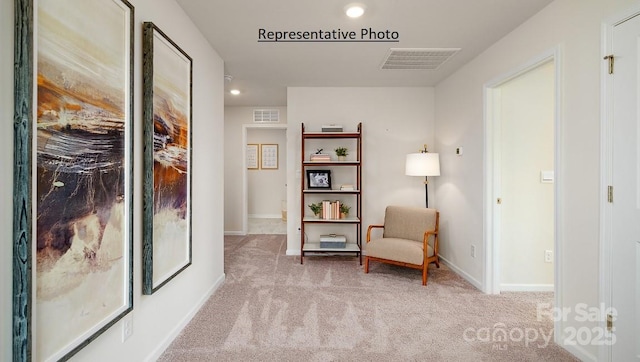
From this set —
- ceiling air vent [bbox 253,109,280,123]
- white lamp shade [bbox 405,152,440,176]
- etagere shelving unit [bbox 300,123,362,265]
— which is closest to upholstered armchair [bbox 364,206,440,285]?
etagere shelving unit [bbox 300,123,362,265]

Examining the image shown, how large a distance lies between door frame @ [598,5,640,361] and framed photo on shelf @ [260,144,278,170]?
19.8ft

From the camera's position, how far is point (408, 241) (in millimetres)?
3547

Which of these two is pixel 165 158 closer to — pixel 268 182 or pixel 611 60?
pixel 611 60

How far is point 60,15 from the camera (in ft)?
3.85

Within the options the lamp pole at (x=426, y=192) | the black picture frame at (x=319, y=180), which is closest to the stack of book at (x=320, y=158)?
the black picture frame at (x=319, y=180)

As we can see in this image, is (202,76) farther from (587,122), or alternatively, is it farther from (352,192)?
(587,122)

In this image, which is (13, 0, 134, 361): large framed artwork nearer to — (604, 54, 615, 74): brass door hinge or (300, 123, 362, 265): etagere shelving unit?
(300, 123, 362, 265): etagere shelving unit

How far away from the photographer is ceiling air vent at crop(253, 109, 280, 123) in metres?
5.58

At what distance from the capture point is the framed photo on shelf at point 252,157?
280 inches

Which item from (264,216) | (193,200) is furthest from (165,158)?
(264,216)

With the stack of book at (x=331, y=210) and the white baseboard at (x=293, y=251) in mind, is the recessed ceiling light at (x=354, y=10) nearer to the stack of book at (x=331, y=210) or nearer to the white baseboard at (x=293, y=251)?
the stack of book at (x=331, y=210)

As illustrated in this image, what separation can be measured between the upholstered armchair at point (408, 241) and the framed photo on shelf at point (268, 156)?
3.87 m

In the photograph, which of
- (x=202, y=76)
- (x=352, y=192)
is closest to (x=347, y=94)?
(x=352, y=192)

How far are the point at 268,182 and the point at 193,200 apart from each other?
187 inches
